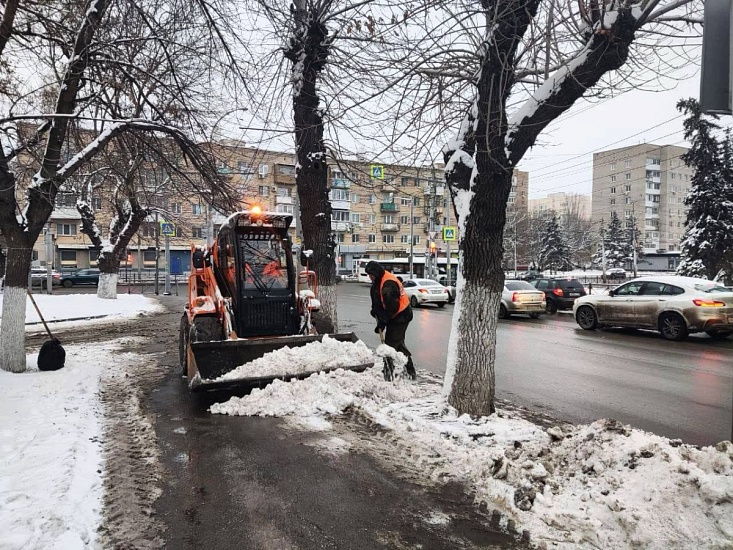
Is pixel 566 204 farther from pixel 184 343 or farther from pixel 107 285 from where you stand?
pixel 184 343

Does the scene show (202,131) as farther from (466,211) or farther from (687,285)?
(687,285)

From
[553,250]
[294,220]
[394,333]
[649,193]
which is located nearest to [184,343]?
[394,333]

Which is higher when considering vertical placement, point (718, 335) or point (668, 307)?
point (668, 307)

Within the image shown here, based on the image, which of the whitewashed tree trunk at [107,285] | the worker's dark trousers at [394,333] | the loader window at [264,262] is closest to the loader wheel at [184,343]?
the loader window at [264,262]

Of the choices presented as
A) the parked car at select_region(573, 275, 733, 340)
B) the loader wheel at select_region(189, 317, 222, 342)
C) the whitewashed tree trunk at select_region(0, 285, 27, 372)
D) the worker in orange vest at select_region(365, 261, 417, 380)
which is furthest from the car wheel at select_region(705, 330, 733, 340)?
the whitewashed tree trunk at select_region(0, 285, 27, 372)

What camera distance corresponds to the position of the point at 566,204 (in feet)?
324

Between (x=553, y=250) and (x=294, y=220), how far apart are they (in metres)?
49.9

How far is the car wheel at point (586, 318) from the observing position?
1546 centimetres

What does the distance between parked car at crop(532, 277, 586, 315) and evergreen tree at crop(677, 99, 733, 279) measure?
10725 mm

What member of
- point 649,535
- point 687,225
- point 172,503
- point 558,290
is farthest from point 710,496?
point 687,225

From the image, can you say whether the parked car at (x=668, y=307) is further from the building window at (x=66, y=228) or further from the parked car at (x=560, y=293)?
the building window at (x=66, y=228)

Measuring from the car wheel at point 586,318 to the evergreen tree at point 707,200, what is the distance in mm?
16841

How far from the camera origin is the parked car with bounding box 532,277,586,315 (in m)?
22.0

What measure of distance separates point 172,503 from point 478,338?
11.5 feet
